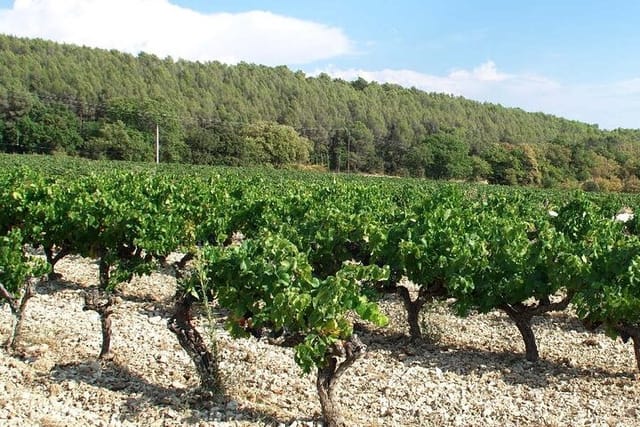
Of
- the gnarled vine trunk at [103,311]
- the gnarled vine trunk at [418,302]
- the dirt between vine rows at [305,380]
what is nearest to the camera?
the dirt between vine rows at [305,380]

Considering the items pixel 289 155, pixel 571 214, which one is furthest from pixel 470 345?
pixel 289 155

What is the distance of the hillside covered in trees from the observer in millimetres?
75438

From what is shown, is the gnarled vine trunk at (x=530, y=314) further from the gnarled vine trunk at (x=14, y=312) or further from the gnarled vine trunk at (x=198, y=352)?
the gnarled vine trunk at (x=14, y=312)

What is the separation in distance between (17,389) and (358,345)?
137 inches

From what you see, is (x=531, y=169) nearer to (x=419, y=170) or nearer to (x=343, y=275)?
(x=419, y=170)

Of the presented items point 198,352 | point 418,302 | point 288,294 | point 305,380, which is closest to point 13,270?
point 198,352

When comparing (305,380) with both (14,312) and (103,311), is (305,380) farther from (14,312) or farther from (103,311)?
(14,312)

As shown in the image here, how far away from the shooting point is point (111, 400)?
20.0 ft

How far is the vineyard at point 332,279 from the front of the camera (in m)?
5.57

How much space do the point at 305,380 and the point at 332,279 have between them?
2.15m

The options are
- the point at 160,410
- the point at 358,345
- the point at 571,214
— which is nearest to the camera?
the point at 358,345

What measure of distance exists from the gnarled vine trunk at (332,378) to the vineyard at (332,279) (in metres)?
0.01

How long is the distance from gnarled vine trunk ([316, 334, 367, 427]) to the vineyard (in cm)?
1

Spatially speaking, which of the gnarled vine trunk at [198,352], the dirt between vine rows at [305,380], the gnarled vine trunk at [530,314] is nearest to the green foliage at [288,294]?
the gnarled vine trunk at [198,352]
